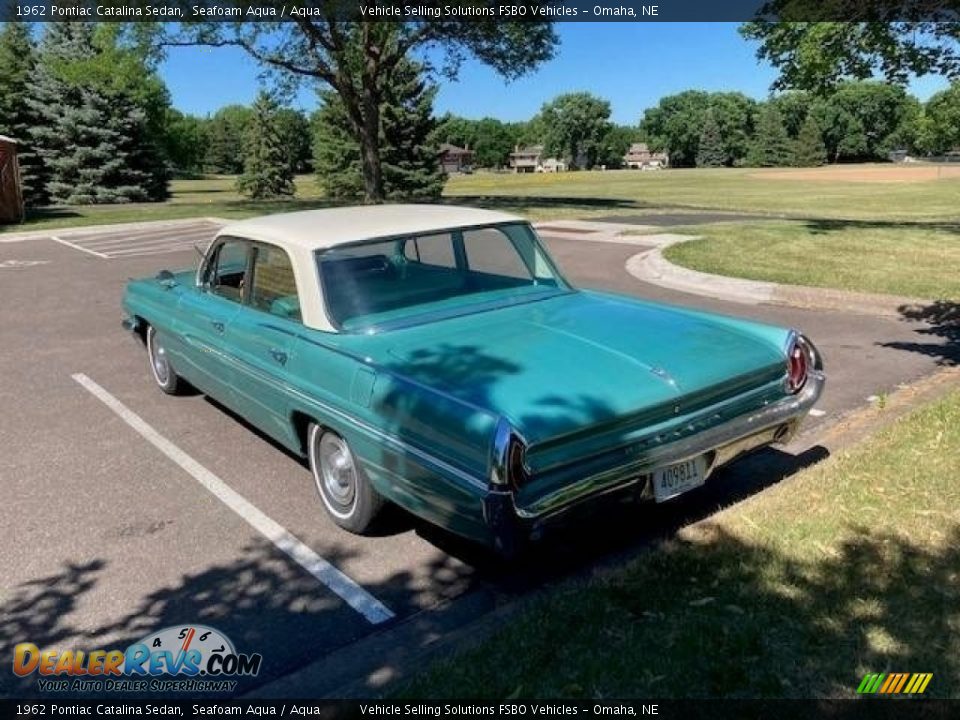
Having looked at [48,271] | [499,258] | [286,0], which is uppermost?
[286,0]

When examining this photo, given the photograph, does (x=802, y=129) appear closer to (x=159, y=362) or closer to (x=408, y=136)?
(x=408, y=136)

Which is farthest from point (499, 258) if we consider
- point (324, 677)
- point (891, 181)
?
point (891, 181)

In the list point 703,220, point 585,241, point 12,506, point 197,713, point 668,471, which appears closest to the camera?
point 197,713

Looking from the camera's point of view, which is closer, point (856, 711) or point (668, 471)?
point (856, 711)

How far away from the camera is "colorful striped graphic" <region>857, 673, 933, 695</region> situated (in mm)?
2471

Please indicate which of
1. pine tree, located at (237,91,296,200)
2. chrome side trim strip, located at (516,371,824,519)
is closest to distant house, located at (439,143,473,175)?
pine tree, located at (237,91,296,200)

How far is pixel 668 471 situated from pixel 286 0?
2233 cm

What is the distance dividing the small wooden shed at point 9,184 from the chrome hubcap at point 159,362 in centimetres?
1994

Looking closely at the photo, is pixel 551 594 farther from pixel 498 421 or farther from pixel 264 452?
pixel 264 452

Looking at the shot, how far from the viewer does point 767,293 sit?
963 centimetres

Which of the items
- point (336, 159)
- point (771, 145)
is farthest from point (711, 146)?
point (336, 159)

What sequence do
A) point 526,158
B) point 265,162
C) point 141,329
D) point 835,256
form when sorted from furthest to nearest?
1. point 526,158
2. point 265,162
3. point 835,256
4. point 141,329

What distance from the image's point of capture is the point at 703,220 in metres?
20.8

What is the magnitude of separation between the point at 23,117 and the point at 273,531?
37.8 meters
